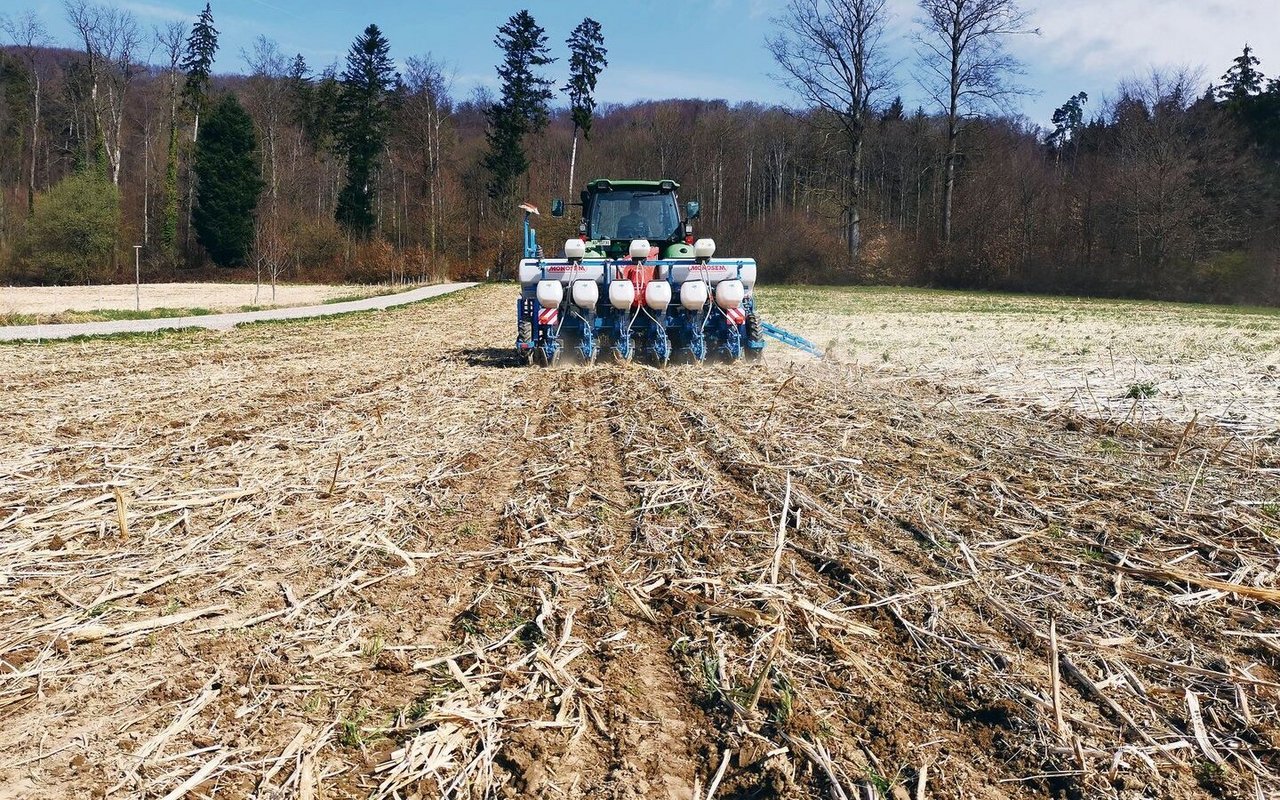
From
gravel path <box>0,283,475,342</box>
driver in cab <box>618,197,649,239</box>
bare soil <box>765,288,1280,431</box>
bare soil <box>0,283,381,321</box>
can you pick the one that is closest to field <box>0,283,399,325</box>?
bare soil <box>0,283,381,321</box>

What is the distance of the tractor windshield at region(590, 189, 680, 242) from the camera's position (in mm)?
12570

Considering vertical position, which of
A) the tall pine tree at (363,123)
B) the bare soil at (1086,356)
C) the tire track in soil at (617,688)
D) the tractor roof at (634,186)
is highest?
the tall pine tree at (363,123)

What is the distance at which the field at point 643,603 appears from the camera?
2.43 m

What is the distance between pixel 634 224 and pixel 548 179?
171 ft

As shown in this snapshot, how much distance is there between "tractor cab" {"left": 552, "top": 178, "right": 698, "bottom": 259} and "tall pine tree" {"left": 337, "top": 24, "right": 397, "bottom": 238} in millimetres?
46305

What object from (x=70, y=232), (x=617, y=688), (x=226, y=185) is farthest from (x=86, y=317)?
(x=226, y=185)

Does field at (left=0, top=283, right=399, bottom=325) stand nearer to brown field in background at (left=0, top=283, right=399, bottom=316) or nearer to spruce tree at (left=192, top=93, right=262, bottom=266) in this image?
brown field in background at (left=0, top=283, right=399, bottom=316)

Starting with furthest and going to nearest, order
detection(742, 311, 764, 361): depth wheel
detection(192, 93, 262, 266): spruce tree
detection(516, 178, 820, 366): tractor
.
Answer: detection(192, 93, 262, 266): spruce tree < detection(742, 311, 764, 361): depth wheel < detection(516, 178, 820, 366): tractor

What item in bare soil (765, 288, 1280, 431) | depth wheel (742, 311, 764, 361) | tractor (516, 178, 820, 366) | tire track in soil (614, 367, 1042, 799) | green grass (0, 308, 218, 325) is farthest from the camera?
green grass (0, 308, 218, 325)

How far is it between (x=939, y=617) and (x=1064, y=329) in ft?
50.3

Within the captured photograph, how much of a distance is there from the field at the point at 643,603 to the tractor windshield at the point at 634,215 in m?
5.64

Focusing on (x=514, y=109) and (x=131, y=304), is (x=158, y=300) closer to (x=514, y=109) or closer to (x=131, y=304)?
(x=131, y=304)

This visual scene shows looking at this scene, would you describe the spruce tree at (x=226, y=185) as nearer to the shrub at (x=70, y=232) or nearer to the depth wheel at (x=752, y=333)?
the shrub at (x=70, y=232)

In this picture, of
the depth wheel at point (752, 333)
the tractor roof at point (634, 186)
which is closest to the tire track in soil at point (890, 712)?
the depth wheel at point (752, 333)
